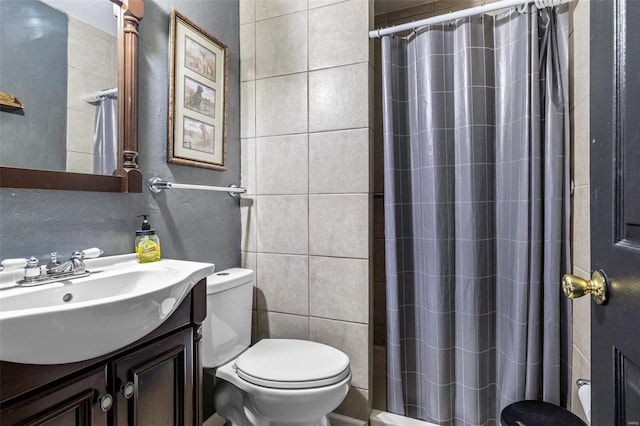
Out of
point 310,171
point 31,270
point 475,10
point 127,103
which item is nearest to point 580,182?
point 475,10

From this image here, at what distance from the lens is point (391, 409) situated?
5.09 ft

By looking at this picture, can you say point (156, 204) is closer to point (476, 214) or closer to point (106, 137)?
point (106, 137)

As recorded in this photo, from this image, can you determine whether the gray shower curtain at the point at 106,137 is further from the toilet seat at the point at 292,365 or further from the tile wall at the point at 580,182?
the tile wall at the point at 580,182

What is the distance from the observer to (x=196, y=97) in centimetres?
145

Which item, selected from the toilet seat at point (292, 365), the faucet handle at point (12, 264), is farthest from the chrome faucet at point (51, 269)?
the toilet seat at point (292, 365)

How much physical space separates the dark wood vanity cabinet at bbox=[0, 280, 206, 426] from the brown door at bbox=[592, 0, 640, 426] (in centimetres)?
96

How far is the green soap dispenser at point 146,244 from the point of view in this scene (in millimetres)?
1146

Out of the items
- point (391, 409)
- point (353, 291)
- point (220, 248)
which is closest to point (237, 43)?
point (220, 248)

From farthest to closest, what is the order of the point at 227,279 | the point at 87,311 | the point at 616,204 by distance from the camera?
1. the point at 227,279
2. the point at 87,311
3. the point at 616,204

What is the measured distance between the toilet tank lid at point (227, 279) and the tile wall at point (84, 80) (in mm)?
580

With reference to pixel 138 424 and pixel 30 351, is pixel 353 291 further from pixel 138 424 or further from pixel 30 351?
pixel 30 351

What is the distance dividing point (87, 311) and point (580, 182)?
156 centimetres

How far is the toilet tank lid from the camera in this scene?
131 cm

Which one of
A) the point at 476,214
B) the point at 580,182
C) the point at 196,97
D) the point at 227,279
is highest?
the point at 196,97
